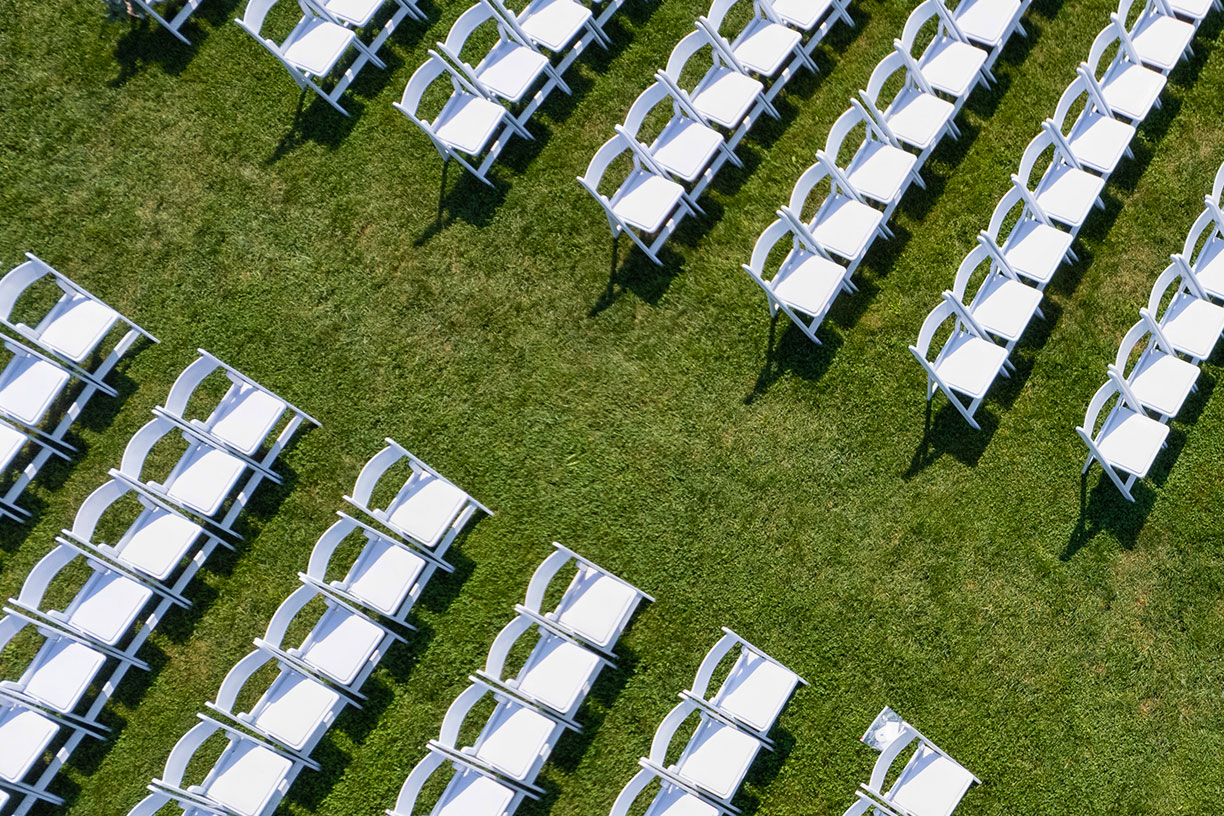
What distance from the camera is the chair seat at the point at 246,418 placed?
860 cm

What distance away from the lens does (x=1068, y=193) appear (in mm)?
8688

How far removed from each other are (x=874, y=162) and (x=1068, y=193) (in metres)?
1.77

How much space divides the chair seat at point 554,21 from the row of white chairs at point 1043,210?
14.1 feet

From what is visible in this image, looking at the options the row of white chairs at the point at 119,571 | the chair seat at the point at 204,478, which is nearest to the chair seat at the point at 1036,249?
the row of white chairs at the point at 119,571

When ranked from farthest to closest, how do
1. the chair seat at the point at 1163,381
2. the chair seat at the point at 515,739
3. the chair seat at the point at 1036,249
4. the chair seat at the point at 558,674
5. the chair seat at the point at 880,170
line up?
the chair seat at the point at 880,170 → the chair seat at the point at 1036,249 → the chair seat at the point at 1163,381 → the chair seat at the point at 558,674 → the chair seat at the point at 515,739

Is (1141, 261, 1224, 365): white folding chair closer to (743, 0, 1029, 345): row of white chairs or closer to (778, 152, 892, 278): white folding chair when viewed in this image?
(743, 0, 1029, 345): row of white chairs

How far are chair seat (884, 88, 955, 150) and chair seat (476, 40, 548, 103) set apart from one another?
338cm

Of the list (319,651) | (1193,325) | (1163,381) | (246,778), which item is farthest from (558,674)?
(1193,325)

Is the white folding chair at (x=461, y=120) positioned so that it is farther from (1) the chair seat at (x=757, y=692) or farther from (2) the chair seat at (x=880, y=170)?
(1) the chair seat at (x=757, y=692)

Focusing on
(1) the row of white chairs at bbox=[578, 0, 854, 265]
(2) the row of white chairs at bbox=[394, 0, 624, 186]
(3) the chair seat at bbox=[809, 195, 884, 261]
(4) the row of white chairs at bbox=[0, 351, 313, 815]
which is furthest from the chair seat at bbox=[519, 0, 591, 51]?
(4) the row of white chairs at bbox=[0, 351, 313, 815]

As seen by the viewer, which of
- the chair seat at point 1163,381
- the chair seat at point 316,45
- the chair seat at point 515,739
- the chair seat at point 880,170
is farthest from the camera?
the chair seat at point 316,45

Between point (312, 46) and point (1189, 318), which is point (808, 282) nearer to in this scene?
point (1189, 318)

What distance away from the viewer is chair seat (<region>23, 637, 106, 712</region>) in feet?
26.9

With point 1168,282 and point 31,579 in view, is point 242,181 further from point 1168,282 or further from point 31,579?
point 1168,282
